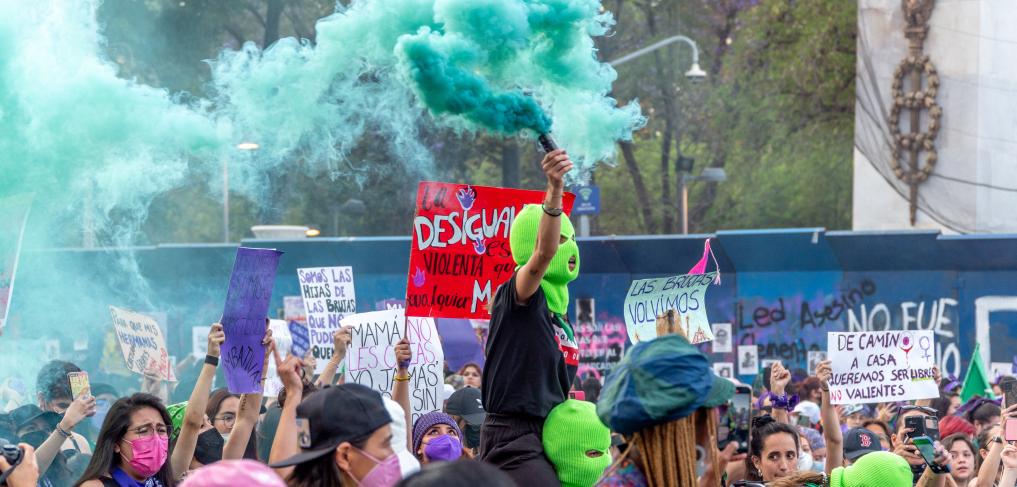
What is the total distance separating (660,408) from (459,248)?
12.0 feet

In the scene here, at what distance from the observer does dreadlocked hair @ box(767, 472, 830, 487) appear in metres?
5.26

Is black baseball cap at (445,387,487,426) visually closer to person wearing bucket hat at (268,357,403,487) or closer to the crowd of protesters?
the crowd of protesters

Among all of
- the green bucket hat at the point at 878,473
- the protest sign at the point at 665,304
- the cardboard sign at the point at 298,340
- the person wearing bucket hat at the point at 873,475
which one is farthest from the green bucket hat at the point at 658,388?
the cardboard sign at the point at 298,340

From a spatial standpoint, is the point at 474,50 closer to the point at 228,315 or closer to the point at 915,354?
the point at 228,315

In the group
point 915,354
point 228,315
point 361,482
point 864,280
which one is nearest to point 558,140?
point 228,315

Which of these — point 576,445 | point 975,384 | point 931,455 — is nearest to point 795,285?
point 975,384

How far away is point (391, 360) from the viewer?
8.18 metres

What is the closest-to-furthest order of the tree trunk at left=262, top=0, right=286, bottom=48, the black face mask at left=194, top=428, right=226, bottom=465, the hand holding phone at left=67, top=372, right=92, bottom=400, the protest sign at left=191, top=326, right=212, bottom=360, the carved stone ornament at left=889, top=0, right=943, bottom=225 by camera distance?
the black face mask at left=194, top=428, right=226, bottom=465
the hand holding phone at left=67, top=372, right=92, bottom=400
the protest sign at left=191, top=326, right=212, bottom=360
the tree trunk at left=262, top=0, right=286, bottom=48
the carved stone ornament at left=889, top=0, right=943, bottom=225

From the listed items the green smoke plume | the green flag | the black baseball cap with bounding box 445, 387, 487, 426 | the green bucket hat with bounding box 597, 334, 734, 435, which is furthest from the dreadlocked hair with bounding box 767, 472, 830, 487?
the green flag

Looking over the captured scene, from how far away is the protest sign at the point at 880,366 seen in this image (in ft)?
29.8

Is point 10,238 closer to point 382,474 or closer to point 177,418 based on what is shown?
point 177,418

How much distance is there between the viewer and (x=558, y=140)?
7.73 m

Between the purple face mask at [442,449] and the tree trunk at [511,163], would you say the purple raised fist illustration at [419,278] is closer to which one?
the purple face mask at [442,449]

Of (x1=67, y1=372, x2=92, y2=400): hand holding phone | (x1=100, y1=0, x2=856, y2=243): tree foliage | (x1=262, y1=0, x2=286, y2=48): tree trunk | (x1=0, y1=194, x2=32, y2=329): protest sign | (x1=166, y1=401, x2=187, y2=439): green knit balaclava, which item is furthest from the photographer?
(x1=100, y1=0, x2=856, y2=243): tree foliage
